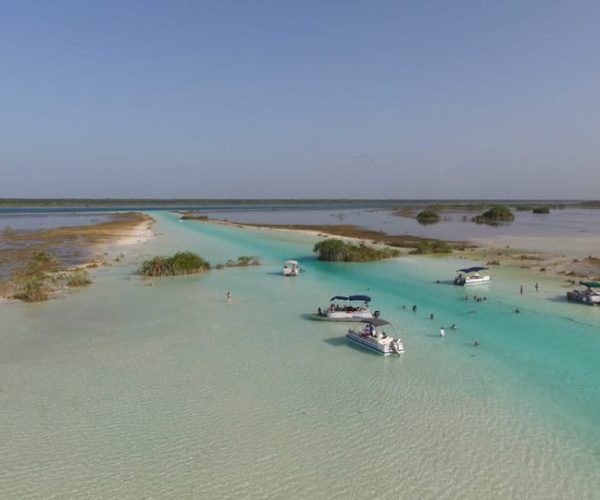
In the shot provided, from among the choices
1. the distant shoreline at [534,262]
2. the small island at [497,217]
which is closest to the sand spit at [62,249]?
the distant shoreline at [534,262]

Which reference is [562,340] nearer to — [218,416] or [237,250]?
[218,416]

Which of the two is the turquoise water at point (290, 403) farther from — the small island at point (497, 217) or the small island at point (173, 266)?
the small island at point (497, 217)

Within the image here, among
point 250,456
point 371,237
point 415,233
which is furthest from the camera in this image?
point 415,233

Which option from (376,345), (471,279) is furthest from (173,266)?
Result: (471,279)

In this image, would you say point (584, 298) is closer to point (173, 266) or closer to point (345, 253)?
point (345, 253)

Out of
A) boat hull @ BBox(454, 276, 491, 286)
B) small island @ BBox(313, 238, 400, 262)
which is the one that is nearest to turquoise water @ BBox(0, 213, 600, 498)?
boat hull @ BBox(454, 276, 491, 286)

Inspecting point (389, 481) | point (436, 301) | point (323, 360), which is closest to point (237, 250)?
point (436, 301)

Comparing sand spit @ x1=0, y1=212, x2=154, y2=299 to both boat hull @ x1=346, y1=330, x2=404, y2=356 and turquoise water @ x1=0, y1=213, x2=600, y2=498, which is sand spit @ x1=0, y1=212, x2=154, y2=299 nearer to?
turquoise water @ x1=0, y1=213, x2=600, y2=498
